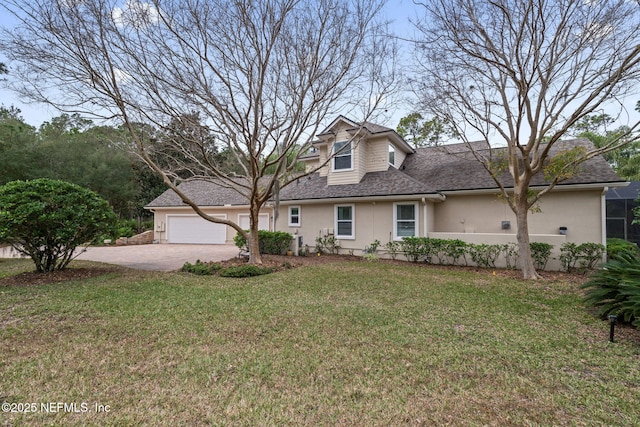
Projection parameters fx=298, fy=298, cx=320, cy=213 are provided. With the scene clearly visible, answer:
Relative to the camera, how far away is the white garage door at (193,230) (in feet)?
62.6

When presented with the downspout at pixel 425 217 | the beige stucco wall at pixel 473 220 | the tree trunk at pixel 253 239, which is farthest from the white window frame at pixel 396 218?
the tree trunk at pixel 253 239

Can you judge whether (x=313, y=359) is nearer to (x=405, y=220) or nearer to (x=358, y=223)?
(x=405, y=220)

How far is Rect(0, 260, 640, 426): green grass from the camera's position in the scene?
102 inches

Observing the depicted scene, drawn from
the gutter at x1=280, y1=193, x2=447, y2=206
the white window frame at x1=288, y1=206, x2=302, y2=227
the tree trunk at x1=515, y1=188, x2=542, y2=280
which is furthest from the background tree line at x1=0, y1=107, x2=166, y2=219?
the tree trunk at x1=515, y1=188, x2=542, y2=280

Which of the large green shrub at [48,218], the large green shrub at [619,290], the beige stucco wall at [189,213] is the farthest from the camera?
the beige stucco wall at [189,213]

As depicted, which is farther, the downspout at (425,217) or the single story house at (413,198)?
the downspout at (425,217)

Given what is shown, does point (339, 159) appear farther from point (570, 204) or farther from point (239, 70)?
point (570, 204)

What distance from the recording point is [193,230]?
19594mm

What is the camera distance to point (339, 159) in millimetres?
14305

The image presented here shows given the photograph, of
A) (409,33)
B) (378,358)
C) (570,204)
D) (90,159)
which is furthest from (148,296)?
(90,159)

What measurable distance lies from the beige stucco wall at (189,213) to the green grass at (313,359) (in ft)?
40.5

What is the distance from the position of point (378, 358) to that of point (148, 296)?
4997mm

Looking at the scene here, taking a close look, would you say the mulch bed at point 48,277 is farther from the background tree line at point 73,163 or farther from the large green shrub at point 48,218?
the background tree line at point 73,163

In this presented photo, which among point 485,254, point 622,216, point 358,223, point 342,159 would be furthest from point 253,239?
point 622,216
